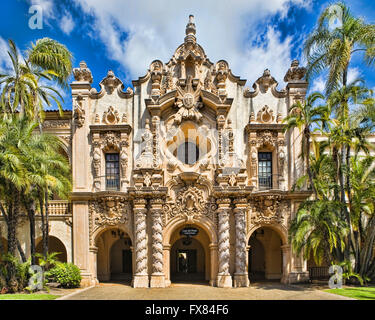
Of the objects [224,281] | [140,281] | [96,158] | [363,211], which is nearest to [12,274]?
[140,281]

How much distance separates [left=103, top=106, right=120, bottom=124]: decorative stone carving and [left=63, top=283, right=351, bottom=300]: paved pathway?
11.0 metres

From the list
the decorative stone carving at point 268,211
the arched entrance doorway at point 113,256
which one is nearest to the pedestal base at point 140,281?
the arched entrance doorway at point 113,256

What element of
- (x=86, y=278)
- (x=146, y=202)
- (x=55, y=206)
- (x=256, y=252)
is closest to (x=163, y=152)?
(x=146, y=202)

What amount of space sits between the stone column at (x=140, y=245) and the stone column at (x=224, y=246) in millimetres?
4699

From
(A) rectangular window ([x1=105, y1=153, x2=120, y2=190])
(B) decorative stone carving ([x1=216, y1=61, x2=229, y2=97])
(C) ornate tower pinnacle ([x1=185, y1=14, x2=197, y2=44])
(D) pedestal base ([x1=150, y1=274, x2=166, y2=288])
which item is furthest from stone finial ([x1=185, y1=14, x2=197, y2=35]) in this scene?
(D) pedestal base ([x1=150, y1=274, x2=166, y2=288])

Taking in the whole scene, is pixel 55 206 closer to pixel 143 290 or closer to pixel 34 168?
pixel 34 168

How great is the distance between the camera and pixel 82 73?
77.0 feet

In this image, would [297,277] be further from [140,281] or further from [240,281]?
[140,281]

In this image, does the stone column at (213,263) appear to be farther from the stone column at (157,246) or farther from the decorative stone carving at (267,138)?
the decorative stone carving at (267,138)

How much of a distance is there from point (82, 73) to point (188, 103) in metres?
7.72

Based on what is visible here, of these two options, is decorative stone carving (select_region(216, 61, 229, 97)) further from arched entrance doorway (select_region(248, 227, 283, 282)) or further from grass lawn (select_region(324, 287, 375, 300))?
grass lawn (select_region(324, 287, 375, 300))

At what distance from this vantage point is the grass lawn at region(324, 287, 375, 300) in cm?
1547

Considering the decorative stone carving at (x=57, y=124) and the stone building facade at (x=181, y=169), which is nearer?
the stone building facade at (x=181, y=169)

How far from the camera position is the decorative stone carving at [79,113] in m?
23.0
